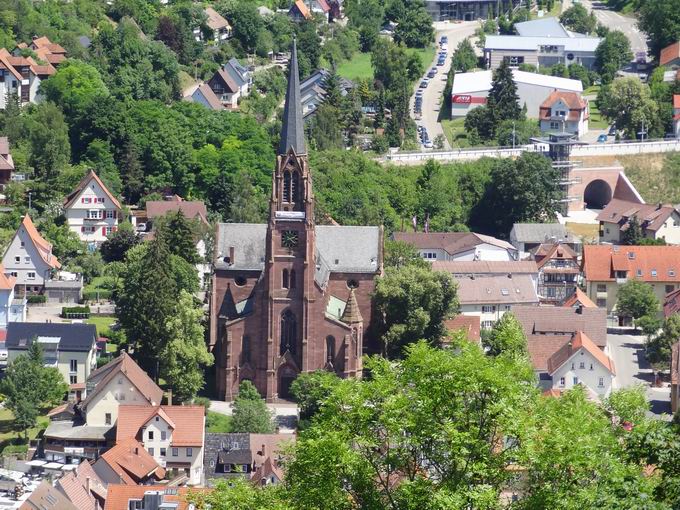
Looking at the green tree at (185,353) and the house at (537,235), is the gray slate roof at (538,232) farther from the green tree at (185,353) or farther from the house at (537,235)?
the green tree at (185,353)

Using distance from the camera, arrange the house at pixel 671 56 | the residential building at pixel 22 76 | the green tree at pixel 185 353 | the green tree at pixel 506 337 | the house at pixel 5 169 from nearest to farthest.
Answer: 1. the green tree at pixel 506 337
2. the green tree at pixel 185 353
3. the house at pixel 5 169
4. the residential building at pixel 22 76
5. the house at pixel 671 56

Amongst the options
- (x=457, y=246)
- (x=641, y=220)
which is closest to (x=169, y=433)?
(x=457, y=246)

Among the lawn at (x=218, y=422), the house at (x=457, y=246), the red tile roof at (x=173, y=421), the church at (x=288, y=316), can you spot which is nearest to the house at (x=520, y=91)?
the house at (x=457, y=246)

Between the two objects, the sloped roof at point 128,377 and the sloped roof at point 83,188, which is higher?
the sloped roof at point 83,188

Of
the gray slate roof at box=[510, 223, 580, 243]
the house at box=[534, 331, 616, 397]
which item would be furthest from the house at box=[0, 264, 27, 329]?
the gray slate roof at box=[510, 223, 580, 243]

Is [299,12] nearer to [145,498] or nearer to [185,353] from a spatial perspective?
[185,353]

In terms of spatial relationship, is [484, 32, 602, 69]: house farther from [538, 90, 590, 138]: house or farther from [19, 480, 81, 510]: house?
[19, 480, 81, 510]: house
